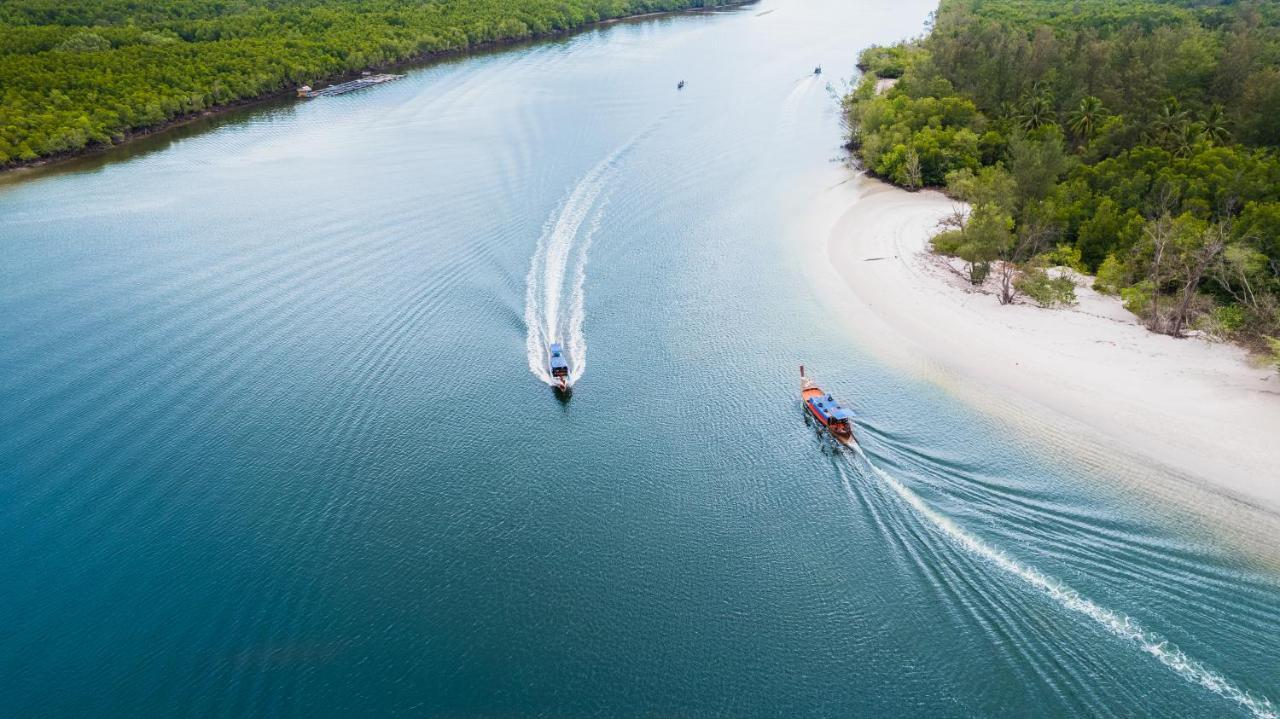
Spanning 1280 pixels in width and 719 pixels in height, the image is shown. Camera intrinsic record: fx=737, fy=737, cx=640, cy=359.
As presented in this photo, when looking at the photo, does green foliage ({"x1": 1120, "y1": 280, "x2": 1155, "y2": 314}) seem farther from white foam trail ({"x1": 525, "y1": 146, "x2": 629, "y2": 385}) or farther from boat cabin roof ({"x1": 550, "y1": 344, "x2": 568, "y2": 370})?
boat cabin roof ({"x1": 550, "y1": 344, "x2": 568, "y2": 370})

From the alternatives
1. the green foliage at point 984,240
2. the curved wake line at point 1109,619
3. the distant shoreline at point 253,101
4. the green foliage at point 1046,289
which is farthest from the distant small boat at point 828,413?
the distant shoreline at point 253,101

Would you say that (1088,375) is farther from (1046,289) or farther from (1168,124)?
(1168,124)

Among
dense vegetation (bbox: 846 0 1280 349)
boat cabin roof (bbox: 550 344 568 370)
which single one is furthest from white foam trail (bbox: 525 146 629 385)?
dense vegetation (bbox: 846 0 1280 349)

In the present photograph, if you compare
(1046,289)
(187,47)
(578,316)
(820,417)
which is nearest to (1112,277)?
(1046,289)

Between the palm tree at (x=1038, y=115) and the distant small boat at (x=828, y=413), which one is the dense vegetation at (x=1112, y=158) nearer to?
the palm tree at (x=1038, y=115)

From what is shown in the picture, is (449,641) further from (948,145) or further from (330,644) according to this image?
(948,145)

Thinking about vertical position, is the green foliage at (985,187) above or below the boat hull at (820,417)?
above

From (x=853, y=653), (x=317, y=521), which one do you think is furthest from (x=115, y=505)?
(x=853, y=653)
